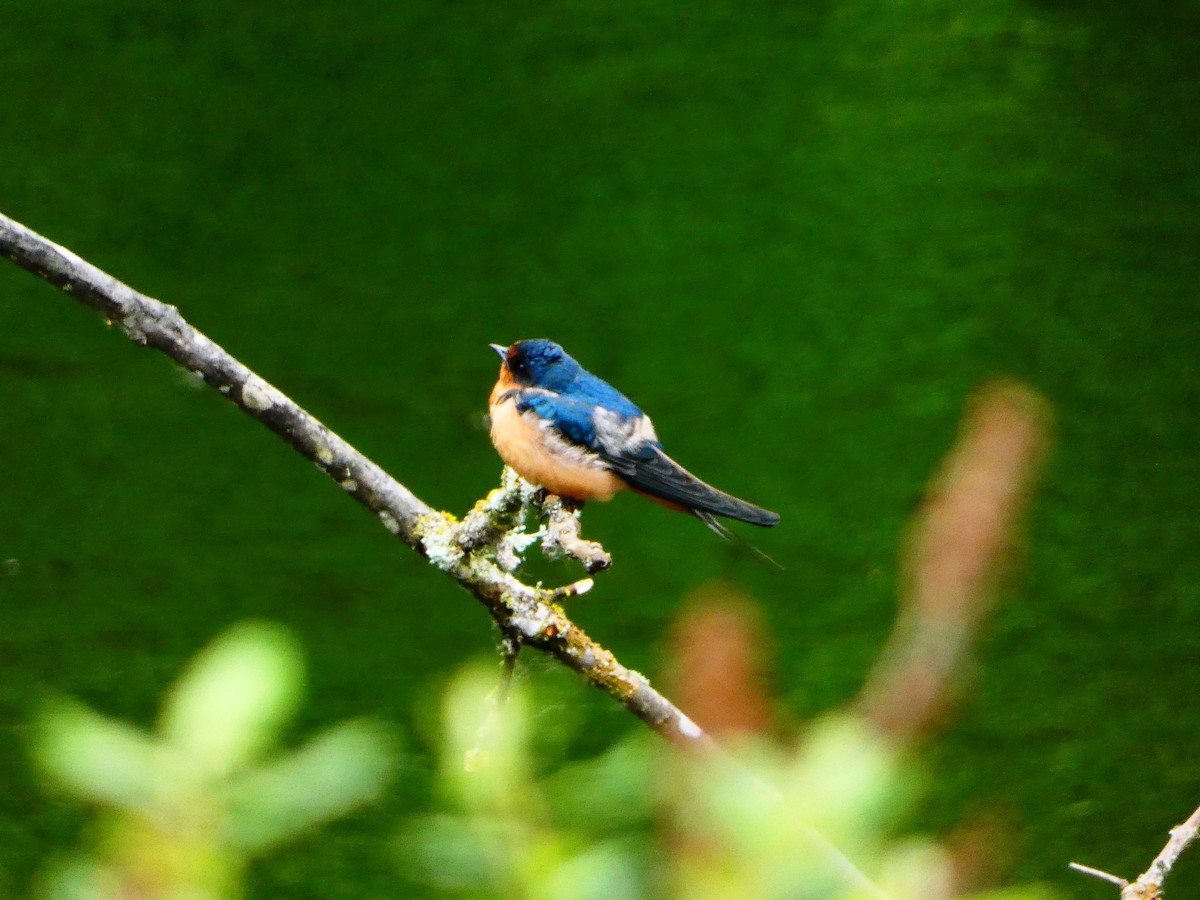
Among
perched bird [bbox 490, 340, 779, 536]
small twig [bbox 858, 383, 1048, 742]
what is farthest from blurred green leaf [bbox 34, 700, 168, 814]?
perched bird [bbox 490, 340, 779, 536]

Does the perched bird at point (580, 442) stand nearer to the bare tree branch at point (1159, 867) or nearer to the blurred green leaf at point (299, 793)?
the bare tree branch at point (1159, 867)

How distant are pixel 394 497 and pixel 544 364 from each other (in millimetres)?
791

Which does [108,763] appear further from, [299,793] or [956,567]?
[956,567]

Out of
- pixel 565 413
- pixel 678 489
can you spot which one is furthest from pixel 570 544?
pixel 565 413

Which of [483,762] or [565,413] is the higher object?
[565,413]

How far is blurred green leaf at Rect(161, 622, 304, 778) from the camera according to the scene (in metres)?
0.42

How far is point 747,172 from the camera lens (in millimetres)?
3023

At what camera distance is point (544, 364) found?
6.60 feet

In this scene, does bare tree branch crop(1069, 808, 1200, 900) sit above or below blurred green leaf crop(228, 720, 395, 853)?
above

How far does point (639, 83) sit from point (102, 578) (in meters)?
1.62

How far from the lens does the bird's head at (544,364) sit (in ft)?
6.59

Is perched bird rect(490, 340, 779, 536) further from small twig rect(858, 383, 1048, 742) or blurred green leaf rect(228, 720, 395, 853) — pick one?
blurred green leaf rect(228, 720, 395, 853)

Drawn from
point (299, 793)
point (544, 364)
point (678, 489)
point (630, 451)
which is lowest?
point (299, 793)

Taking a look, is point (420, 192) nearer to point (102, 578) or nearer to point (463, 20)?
point (463, 20)
